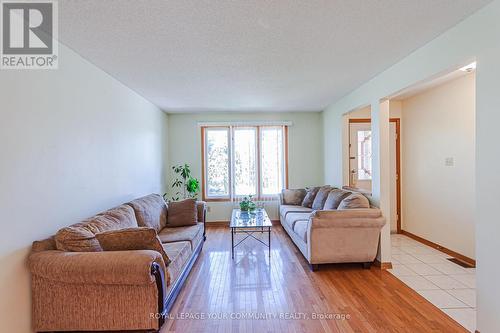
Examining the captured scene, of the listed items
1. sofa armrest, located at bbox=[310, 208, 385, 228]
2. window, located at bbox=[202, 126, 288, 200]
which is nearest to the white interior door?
window, located at bbox=[202, 126, 288, 200]

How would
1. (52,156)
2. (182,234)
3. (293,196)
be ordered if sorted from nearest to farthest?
(52,156) < (182,234) < (293,196)

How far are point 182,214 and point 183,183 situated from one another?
180 centimetres

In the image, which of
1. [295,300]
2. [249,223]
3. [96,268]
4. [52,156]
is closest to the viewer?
[96,268]

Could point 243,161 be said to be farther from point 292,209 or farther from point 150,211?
point 150,211

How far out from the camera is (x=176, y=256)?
259 cm

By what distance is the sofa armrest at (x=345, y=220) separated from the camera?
3.21 metres

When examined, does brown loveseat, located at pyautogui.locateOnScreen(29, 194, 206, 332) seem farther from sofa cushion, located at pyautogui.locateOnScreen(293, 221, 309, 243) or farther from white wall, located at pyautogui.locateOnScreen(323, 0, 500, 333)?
white wall, located at pyautogui.locateOnScreen(323, 0, 500, 333)

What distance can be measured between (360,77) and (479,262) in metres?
2.43

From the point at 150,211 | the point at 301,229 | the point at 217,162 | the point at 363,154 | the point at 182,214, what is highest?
the point at 363,154

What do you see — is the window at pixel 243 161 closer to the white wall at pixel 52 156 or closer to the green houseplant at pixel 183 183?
the green houseplant at pixel 183 183

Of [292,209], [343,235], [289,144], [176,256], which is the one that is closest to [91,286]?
[176,256]

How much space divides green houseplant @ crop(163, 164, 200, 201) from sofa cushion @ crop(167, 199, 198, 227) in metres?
1.35

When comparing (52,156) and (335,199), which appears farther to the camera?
(335,199)

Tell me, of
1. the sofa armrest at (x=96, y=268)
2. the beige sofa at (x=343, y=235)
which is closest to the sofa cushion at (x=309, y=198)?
the beige sofa at (x=343, y=235)
